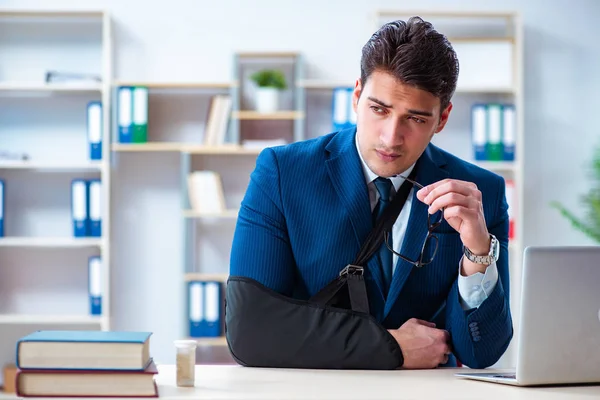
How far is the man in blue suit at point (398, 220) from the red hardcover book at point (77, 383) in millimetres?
458

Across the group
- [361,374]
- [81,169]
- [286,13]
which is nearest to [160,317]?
[81,169]

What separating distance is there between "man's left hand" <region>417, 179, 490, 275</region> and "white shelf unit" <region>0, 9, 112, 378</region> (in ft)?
10.7

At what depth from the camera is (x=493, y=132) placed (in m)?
4.48

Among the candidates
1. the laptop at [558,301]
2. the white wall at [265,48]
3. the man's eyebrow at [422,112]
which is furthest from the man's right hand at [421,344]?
the white wall at [265,48]

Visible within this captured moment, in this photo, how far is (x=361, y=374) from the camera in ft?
5.36

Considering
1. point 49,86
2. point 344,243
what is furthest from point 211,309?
point 344,243

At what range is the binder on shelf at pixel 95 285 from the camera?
174 inches

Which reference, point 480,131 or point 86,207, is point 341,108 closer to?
point 480,131

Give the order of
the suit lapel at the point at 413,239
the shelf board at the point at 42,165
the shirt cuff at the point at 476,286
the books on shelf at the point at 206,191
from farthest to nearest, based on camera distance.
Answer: the books on shelf at the point at 206,191 < the shelf board at the point at 42,165 < the suit lapel at the point at 413,239 < the shirt cuff at the point at 476,286

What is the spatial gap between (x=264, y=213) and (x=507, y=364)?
3035mm

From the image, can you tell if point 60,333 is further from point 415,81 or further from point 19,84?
point 19,84

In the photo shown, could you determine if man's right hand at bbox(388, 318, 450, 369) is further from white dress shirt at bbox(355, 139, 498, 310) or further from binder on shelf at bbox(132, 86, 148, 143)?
binder on shelf at bbox(132, 86, 148, 143)

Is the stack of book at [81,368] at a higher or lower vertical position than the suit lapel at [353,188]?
lower

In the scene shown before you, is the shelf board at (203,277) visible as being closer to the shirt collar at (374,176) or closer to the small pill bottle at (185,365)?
the shirt collar at (374,176)
